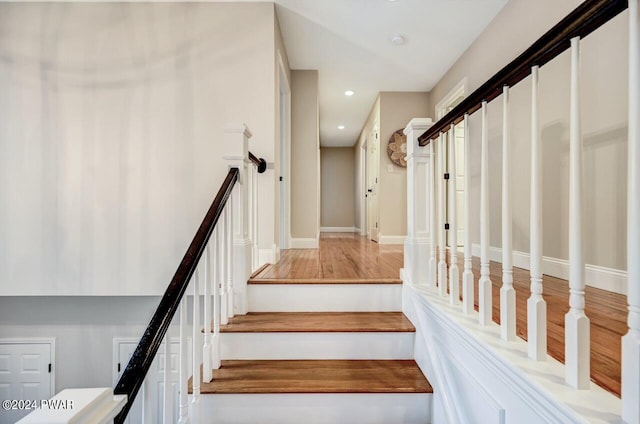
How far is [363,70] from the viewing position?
4594 mm

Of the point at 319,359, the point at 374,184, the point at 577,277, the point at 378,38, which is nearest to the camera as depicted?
the point at 577,277

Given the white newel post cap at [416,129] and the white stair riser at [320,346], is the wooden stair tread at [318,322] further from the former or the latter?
the white newel post cap at [416,129]

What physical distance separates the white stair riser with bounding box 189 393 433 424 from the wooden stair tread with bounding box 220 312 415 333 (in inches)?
14.0

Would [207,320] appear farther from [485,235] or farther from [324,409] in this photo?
[485,235]

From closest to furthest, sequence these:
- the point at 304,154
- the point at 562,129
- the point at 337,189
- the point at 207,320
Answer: the point at 207,320 < the point at 562,129 < the point at 304,154 < the point at 337,189

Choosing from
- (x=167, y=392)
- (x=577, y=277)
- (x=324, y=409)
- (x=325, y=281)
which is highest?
(x=577, y=277)

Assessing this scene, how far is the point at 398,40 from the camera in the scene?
12.4 feet

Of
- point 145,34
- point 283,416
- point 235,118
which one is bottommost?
point 283,416

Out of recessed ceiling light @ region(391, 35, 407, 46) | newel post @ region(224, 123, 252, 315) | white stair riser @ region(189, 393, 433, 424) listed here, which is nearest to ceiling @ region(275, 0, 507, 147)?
recessed ceiling light @ region(391, 35, 407, 46)

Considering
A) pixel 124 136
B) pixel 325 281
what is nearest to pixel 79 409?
pixel 325 281

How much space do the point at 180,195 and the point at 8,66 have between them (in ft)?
6.70

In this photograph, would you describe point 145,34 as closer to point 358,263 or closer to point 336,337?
point 358,263

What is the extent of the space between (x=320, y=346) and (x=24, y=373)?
347cm

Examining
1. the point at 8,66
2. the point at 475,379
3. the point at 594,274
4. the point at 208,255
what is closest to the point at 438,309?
the point at 475,379
